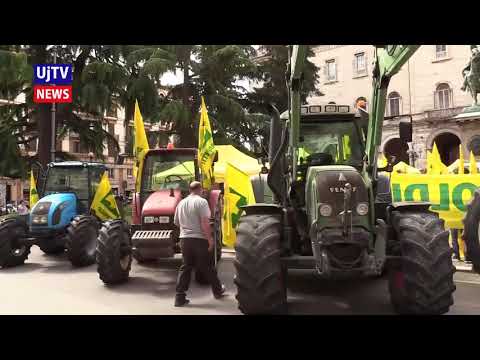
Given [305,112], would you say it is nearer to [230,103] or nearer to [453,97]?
[230,103]

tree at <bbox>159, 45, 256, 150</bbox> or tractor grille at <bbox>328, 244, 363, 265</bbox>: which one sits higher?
tree at <bbox>159, 45, 256, 150</bbox>

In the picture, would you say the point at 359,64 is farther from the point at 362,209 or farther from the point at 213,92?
the point at 362,209

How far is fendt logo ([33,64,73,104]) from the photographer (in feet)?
52.2

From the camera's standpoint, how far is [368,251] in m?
5.13

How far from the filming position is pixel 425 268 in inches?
194

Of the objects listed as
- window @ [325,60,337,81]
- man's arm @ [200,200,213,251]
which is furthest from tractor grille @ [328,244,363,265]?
window @ [325,60,337,81]

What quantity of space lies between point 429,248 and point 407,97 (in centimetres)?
3622

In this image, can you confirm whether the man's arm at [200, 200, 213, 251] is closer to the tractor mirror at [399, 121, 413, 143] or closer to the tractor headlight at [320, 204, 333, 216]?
the tractor headlight at [320, 204, 333, 216]

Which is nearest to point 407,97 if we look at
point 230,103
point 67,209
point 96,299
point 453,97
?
point 453,97

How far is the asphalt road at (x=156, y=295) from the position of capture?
6.05m

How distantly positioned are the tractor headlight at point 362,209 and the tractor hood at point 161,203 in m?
3.71

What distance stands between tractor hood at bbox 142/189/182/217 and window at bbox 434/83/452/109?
111ft

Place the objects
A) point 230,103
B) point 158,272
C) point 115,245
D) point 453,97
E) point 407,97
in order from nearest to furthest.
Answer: point 115,245 < point 158,272 < point 230,103 < point 453,97 < point 407,97

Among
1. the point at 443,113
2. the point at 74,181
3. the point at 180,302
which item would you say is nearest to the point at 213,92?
the point at 74,181
